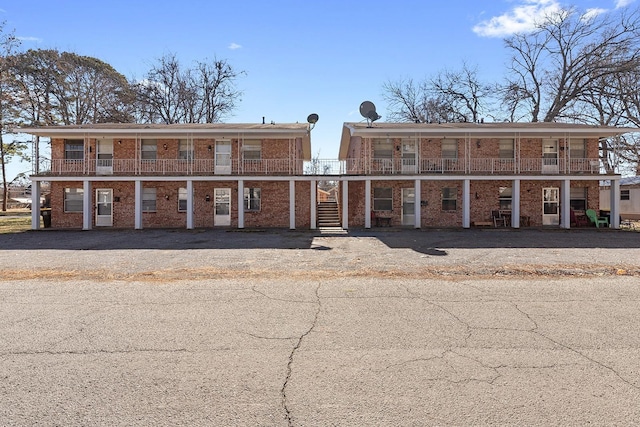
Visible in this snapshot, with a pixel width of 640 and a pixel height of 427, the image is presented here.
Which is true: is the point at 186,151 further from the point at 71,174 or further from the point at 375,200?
the point at 375,200

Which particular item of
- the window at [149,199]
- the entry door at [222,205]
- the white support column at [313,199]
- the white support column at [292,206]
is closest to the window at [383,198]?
the white support column at [313,199]

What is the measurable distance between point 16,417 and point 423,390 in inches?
119

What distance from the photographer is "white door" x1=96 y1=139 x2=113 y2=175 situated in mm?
20672

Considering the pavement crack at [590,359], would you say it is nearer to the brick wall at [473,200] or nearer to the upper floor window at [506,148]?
the brick wall at [473,200]

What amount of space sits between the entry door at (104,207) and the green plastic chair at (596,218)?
25370 mm

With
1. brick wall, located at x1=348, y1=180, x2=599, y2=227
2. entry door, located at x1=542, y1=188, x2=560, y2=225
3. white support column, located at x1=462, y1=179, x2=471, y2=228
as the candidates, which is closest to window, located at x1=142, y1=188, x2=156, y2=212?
brick wall, located at x1=348, y1=180, x2=599, y2=227

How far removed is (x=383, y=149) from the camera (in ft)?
69.2

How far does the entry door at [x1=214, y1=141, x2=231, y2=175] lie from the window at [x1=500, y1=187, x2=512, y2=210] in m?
15.0

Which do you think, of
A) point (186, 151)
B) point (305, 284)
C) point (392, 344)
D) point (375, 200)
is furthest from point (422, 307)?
point (186, 151)

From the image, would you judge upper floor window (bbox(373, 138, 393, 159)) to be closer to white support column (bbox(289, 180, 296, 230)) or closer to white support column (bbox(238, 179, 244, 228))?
white support column (bbox(289, 180, 296, 230))

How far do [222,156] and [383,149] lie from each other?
8822 mm

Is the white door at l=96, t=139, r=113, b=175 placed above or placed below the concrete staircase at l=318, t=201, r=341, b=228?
above

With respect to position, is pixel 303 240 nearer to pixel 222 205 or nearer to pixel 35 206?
pixel 222 205

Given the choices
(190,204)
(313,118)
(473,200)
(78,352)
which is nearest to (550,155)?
(473,200)
